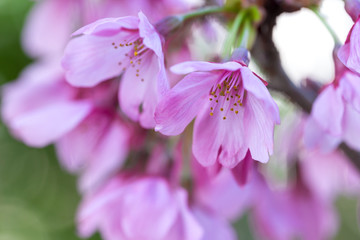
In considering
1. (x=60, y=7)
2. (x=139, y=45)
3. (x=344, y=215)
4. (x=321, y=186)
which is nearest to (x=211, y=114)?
(x=139, y=45)

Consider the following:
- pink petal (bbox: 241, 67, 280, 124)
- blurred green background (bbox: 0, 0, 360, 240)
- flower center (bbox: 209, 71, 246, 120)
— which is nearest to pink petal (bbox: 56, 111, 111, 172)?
flower center (bbox: 209, 71, 246, 120)

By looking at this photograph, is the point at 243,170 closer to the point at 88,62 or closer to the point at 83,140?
the point at 88,62

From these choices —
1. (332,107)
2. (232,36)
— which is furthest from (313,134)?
(232,36)

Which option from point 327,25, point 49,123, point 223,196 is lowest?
point 223,196

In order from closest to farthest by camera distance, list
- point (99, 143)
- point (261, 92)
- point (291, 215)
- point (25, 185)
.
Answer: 1. point (261, 92)
2. point (99, 143)
3. point (291, 215)
4. point (25, 185)

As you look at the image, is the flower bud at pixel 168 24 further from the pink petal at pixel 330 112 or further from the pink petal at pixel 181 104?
the pink petal at pixel 330 112

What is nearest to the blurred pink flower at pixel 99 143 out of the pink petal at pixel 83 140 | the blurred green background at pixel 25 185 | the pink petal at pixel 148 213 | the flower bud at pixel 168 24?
the pink petal at pixel 83 140

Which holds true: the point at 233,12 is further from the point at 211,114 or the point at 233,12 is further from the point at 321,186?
the point at 321,186
